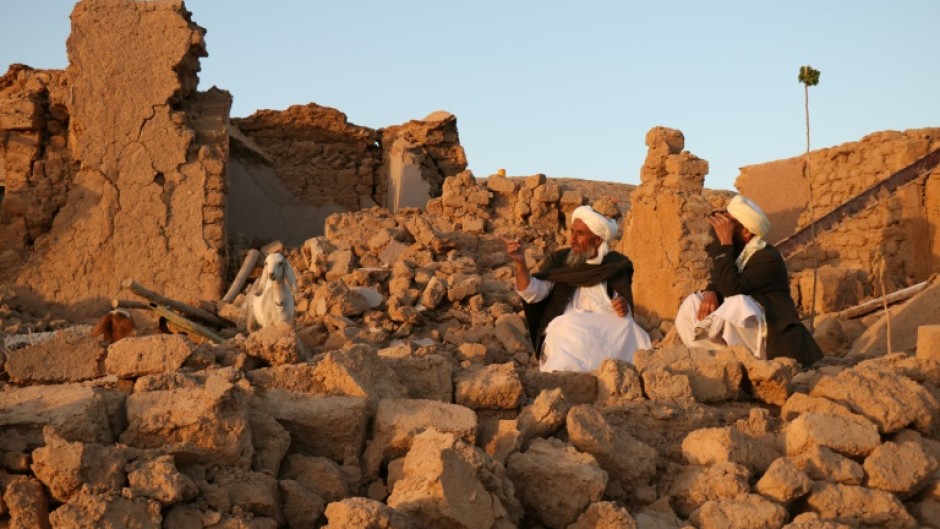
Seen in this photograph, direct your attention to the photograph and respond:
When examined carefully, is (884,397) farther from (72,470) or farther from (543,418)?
(72,470)

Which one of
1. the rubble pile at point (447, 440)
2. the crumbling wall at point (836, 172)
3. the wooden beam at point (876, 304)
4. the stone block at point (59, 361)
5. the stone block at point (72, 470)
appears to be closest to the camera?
the stone block at point (72, 470)

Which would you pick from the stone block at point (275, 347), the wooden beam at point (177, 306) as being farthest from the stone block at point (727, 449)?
the wooden beam at point (177, 306)

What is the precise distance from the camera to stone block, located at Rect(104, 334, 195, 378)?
4758 millimetres

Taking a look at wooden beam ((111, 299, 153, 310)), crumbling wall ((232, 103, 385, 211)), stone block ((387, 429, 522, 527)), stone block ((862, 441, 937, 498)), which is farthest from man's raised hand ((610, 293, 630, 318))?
crumbling wall ((232, 103, 385, 211))

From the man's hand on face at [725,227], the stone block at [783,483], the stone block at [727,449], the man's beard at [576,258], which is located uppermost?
the man's hand on face at [725,227]

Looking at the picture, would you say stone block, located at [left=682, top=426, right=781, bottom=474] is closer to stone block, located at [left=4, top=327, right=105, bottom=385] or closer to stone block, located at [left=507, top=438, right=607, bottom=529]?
stone block, located at [left=507, top=438, right=607, bottom=529]

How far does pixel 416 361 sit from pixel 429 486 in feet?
4.32

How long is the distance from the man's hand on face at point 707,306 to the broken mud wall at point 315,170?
9.62m

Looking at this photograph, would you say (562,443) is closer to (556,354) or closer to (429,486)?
(429,486)

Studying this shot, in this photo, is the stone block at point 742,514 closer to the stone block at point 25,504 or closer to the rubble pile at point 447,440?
the rubble pile at point 447,440

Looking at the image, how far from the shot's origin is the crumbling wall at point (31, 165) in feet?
43.7

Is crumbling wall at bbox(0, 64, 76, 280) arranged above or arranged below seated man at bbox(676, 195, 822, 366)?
above

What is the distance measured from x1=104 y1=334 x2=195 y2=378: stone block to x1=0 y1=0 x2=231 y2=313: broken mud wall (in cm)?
831

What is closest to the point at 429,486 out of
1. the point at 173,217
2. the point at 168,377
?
the point at 168,377
